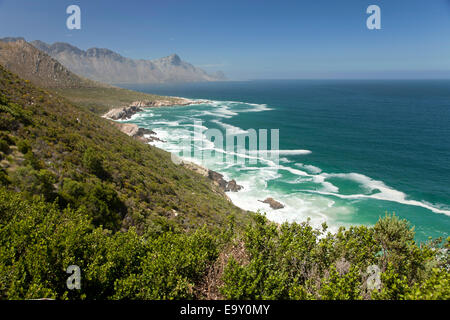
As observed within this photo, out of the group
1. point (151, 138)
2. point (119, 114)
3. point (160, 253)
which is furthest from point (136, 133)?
point (160, 253)

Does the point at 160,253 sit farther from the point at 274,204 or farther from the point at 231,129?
the point at 231,129

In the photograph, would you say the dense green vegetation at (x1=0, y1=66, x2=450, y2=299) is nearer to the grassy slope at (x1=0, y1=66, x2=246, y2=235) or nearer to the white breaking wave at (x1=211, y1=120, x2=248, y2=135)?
the grassy slope at (x1=0, y1=66, x2=246, y2=235)

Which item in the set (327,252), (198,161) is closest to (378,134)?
(198,161)

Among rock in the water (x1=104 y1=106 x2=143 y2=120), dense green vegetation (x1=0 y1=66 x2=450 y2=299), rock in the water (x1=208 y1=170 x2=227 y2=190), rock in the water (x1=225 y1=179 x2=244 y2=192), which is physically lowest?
rock in the water (x1=225 y1=179 x2=244 y2=192)

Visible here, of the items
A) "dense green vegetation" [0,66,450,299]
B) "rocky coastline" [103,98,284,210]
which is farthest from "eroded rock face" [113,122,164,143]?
"dense green vegetation" [0,66,450,299]

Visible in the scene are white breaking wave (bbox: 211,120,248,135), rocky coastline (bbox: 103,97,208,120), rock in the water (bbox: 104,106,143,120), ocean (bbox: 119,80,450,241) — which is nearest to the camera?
ocean (bbox: 119,80,450,241)

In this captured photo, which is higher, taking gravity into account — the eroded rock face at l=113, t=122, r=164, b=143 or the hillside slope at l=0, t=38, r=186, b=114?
the hillside slope at l=0, t=38, r=186, b=114

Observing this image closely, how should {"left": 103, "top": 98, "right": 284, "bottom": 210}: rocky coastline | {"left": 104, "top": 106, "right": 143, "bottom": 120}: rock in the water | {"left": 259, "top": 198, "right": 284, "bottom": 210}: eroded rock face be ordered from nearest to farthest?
{"left": 259, "top": 198, "right": 284, "bottom": 210}: eroded rock face → {"left": 103, "top": 98, "right": 284, "bottom": 210}: rocky coastline → {"left": 104, "top": 106, "right": 143, "bottom": 120}: rock in the water
